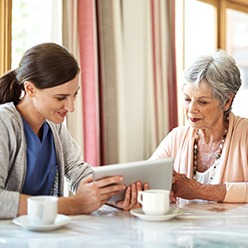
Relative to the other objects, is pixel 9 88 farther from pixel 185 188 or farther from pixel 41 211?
pixel 185 188

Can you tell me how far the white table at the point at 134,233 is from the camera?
115cm

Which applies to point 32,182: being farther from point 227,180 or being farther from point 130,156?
point 130,156

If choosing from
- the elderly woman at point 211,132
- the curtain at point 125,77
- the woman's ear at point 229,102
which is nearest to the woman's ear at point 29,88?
the elderly woman at point 211,132

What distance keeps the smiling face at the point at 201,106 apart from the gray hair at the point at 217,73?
0.02 metres

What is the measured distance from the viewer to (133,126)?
11.3 feet

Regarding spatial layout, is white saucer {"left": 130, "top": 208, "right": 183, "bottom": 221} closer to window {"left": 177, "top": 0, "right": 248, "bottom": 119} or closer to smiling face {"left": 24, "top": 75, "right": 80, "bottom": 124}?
smiling face {"left": 24, "top": 75, "right": 80, "bottom": 124}

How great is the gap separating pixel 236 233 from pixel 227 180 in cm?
72

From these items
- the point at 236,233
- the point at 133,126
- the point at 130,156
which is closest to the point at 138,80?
the point at 133,126

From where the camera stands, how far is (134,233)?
1.24 meters

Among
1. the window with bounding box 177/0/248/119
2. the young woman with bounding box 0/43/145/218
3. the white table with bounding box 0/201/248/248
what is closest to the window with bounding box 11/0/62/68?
the young woman with bounding box 0/43/145/218

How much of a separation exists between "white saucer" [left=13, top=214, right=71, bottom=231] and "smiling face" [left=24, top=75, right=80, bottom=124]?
40cm

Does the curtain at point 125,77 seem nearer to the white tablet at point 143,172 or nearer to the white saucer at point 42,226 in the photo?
the white tablet at point 143,172

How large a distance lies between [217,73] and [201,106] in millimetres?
154

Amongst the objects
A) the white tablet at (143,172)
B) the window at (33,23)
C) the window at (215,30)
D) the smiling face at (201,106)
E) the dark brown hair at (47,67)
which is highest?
the window at (215,30)
